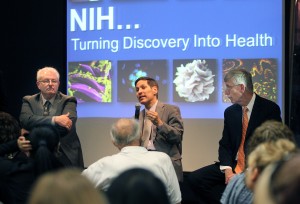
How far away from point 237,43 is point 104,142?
1.83 meters

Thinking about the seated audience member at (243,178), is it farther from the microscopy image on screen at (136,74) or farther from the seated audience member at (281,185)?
the microscopy image on screen at (136,74)

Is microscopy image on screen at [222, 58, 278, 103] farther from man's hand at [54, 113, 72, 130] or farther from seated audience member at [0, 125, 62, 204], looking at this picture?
seated audience member at [0, 125, 62, 204]

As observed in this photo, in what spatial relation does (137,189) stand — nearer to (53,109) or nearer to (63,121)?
Result: (63,121)

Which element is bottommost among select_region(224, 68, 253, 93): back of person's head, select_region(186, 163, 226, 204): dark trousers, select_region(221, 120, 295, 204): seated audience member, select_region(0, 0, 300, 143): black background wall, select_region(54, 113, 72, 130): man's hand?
select_region(186, 163, 226, 204): dark trousers

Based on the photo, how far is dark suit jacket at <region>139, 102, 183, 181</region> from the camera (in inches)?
167

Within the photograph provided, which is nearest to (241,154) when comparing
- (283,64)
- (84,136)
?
(283,64)

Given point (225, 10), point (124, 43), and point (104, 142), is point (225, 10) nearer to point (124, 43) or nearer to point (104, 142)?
point (124, 43)

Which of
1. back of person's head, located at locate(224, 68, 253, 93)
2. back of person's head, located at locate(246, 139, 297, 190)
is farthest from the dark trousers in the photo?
back of person's head, located at locate(246, 139, 297, 190)

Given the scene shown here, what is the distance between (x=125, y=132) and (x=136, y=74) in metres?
2.26

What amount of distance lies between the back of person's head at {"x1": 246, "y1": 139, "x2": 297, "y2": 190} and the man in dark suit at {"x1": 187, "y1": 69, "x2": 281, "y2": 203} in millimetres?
1854

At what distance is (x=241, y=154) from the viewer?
4.23 m

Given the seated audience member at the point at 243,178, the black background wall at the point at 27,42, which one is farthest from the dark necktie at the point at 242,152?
the black background wall at the point at 27,42

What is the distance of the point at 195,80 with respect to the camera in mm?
5223

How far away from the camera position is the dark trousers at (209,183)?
4.41 m
